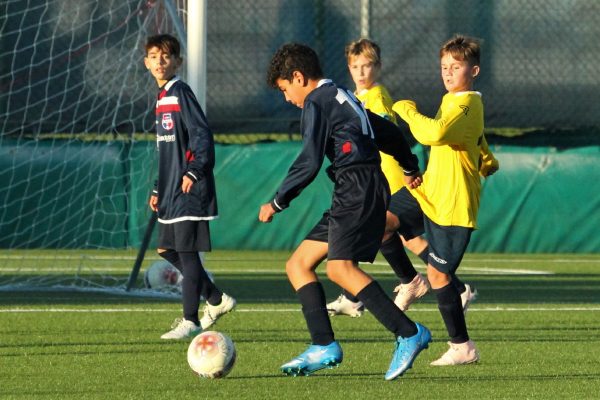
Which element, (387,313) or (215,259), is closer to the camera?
(387,313)

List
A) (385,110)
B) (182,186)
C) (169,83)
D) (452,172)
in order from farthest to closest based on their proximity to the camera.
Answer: (385,110), (169,83), (182,186), (452,172)

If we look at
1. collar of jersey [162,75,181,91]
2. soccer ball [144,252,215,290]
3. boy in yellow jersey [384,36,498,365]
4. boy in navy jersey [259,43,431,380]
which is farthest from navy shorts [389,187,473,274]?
soccer ball [144,252,215,290]

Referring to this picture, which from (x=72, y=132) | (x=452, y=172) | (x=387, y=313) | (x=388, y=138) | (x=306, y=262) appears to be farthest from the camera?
(x=72, y=132)

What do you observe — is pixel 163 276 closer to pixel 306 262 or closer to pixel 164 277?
pixel 164 277

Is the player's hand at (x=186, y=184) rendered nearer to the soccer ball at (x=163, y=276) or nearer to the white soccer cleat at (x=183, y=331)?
the white soccer cleat at (x=183, y=331)

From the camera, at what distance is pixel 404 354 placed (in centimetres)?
642

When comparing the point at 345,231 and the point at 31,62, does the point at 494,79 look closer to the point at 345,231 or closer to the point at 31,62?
the point at 31,62

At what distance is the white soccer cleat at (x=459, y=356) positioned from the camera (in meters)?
7.05

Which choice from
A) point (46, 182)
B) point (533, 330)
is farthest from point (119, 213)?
point (533, 330)

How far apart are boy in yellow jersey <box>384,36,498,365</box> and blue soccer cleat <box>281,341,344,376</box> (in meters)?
0.85

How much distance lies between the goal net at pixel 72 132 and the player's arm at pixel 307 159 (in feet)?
25.7

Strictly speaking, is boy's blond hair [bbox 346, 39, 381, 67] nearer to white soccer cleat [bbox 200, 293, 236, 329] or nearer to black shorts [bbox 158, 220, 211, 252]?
black shorts [bbox 158, 220, 211, 252]

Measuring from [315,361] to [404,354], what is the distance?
1.38 ft

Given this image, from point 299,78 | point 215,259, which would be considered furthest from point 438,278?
point 215,259
